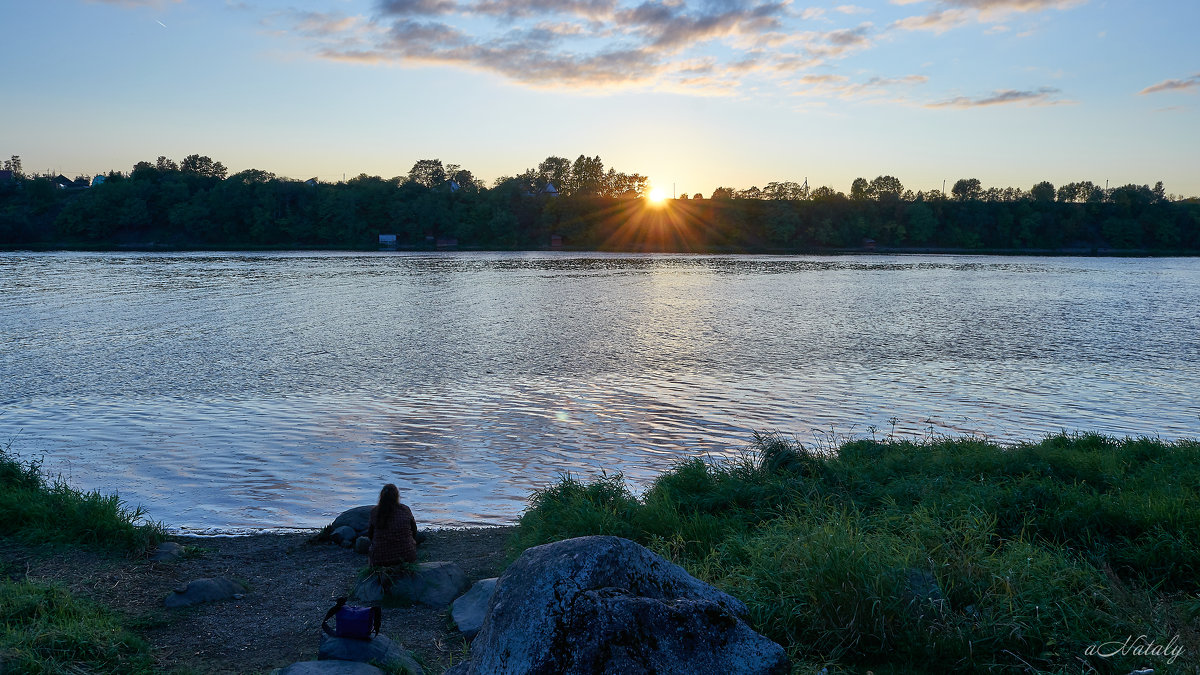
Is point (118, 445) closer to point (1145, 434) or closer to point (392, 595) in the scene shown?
point (392, 595)

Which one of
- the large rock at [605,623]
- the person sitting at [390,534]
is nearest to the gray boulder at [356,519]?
the person sitting at [390,534]

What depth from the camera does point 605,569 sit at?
473 cm

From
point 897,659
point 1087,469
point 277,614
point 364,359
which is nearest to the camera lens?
point 897,659

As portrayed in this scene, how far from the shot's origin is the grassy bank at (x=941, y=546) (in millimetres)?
6266

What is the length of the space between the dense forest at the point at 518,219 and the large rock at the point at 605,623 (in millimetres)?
148479

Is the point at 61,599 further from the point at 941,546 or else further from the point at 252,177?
the point at 252,177

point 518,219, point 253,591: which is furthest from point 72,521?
point 518,219

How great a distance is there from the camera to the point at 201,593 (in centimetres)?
865

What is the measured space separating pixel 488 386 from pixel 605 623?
18418mm

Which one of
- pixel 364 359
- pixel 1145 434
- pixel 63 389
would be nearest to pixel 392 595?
pixel 1145 434

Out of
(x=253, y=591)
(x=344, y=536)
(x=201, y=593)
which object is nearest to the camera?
(x=201, y=593)

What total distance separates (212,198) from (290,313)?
123234 mm

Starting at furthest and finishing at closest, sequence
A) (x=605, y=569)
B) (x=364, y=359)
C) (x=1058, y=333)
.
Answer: (x=1058, y=333) → (x=364, y=359) → (x=605, y=569)

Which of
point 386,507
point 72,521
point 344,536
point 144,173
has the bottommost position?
point 344,536
